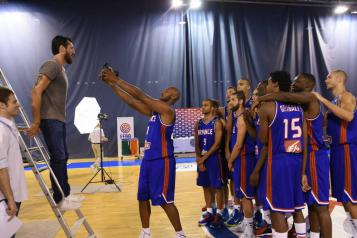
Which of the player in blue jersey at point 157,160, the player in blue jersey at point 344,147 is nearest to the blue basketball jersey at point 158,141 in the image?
the player in blue jersey at point 157,160

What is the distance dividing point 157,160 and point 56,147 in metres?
1.05

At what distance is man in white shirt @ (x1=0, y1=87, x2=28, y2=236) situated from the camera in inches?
103

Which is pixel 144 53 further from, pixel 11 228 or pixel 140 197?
pixel 11 228

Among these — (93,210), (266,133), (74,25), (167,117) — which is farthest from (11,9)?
(266,133)

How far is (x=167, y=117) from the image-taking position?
3.78 m

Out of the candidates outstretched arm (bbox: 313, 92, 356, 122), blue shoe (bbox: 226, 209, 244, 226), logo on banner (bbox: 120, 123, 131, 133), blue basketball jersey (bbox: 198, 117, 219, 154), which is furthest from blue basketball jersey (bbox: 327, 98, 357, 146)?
logo on banner (bbox: 120, 123, 131, 133)

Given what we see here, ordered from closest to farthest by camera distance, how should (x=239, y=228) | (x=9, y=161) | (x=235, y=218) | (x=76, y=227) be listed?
(x=9, y=161) → (x=76, y=227) → (x=239, y=228) → (x=235, y=218)

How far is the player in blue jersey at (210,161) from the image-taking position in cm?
459

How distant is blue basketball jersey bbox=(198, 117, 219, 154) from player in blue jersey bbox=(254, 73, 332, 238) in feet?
4.63

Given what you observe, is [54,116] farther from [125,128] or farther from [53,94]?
[125,128]

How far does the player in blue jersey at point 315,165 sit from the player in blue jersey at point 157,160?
111 centimetres

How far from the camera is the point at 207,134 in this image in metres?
4.73

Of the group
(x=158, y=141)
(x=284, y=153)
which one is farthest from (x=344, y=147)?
(x=158, y=141)

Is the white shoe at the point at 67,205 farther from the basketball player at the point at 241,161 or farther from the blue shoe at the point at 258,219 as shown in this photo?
the blue shoe at the point at 258,219
